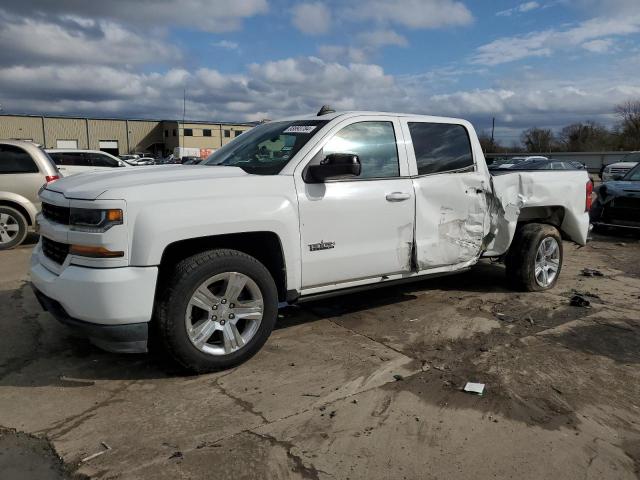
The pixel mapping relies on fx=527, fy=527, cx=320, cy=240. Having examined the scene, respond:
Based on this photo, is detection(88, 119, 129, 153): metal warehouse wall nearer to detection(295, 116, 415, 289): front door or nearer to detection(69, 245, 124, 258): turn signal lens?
detection(295, 116, 415, 289): front door

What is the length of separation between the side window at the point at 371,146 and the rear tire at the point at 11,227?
272 inches

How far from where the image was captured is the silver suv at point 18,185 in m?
8.81

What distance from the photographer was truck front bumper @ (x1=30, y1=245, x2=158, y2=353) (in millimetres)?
3275

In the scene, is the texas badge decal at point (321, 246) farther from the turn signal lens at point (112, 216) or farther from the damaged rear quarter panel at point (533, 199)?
the damaged rear quarter panel at point (533, 199)

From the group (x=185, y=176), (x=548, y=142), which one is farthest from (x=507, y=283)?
(x=548, y=142)

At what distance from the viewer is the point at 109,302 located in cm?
327

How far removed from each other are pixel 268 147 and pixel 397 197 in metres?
1.19

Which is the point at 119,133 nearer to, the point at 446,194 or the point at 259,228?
the point at 446,194

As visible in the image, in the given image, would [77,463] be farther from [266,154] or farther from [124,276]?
[266,154]

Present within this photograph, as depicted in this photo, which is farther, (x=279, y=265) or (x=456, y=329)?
(x=456, y=329)

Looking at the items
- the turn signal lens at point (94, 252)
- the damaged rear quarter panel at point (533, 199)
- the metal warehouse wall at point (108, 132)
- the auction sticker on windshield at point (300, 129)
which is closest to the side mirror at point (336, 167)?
the auction sticker on windshield at point (300, 129)

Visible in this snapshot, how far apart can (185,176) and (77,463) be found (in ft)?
6.39

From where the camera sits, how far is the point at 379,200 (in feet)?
14.5

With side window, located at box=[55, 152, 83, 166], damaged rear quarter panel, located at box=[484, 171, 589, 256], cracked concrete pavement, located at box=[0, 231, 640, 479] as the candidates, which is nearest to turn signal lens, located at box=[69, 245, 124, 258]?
cracked concrete pavement, located at box=[0, 231, 640, 479]
